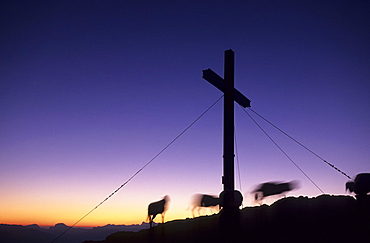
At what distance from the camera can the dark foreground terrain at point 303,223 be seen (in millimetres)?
10727

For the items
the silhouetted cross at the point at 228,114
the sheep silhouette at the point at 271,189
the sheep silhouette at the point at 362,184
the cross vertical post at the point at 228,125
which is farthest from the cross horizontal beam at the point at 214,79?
the sheep silhouette at the point at 271,189

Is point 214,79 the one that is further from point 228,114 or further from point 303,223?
point 303,223

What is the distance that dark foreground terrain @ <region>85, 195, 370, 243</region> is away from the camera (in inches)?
422

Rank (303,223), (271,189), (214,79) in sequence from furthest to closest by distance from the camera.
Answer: (271,189) → (303,223) → (214,79)

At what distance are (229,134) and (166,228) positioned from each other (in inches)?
597

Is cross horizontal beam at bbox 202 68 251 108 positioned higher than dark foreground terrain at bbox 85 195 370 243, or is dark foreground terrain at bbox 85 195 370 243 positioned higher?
cross horizontal beam at bbox 202 68 251 108

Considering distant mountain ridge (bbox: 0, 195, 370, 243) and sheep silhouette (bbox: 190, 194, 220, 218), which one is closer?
distant mountain ridge (bbox: 0, 195, 370, 243)

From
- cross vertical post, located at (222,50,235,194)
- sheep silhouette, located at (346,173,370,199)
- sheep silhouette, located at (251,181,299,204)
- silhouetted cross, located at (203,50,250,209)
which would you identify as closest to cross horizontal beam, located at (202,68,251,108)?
silhouetted cross, located at (203,50,250,209)

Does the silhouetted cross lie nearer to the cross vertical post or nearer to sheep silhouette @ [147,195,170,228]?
the cross vertical post

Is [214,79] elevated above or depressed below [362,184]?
above

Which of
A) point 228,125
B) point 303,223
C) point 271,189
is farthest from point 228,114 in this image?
point 271,189

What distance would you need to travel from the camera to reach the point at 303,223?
13.6 m

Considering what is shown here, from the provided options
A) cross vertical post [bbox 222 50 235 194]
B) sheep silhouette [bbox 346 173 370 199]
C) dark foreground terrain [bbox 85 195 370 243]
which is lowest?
dark foreground terrain [bbox 85 195 370 243]

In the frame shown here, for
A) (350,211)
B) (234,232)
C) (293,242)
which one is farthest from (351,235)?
(234,232)
